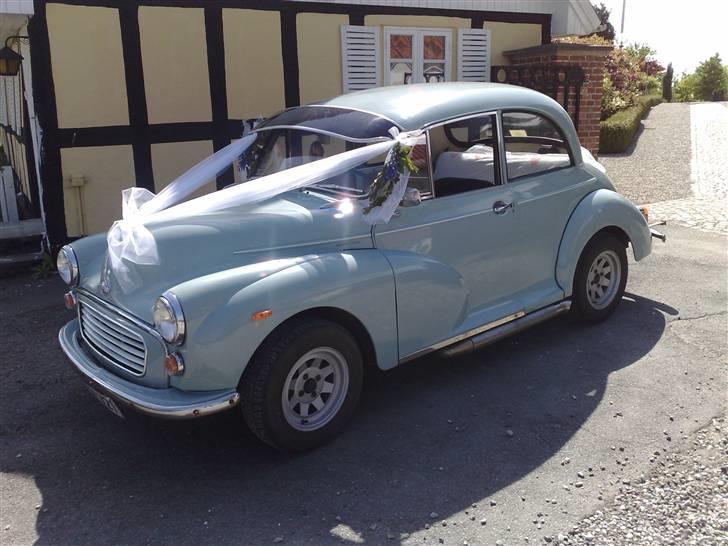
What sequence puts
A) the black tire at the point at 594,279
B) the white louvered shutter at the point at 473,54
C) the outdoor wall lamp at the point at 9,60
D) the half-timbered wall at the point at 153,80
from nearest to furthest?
the black tire at the point at 594,279, the half-timbered wall at the point at 153,80, the outdoor wall lamp at the point at 9,60, the white louvered shutter at the point at 473,54

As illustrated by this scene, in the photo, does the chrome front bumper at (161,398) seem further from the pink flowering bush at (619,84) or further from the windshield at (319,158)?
the pink flowering bush at (619,84)

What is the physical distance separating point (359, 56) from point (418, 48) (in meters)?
0.95

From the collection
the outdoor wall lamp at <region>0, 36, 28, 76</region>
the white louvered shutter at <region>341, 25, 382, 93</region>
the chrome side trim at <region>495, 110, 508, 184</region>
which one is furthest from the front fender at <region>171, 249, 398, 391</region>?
the white louvered shutter at <region>341, 25, 382, 93</region>

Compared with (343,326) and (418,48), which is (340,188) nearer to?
(343,326)

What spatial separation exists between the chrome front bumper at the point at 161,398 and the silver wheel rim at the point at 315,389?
1.14 feet

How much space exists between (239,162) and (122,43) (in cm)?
345

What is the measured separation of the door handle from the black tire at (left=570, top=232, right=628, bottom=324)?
2.87 feet

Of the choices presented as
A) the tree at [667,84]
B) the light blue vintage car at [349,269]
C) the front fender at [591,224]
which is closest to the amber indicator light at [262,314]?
the light blue vintage car at [349,269]

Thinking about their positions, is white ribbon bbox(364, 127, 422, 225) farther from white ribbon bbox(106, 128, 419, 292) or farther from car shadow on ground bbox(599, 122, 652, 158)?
car shadow on ground bbox(599, 122, 652, 158)

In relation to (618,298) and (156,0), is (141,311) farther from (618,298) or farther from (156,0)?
(156,0)

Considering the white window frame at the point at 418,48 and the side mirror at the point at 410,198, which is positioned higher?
the white window frame at the point at 418,48

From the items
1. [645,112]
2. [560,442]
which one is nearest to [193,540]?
[560,442]

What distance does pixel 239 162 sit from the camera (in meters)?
4.79

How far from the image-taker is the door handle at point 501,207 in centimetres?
437
